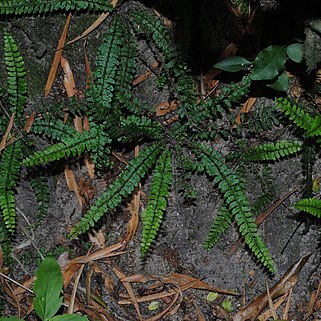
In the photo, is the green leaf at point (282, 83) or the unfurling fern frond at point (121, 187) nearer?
the unfurling fern frond at point (121, 187)

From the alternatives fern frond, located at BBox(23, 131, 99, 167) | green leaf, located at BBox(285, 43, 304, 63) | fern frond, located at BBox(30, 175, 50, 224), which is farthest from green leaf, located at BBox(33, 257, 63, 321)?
green leaf, located at BBox(285, 43, 304, 63)

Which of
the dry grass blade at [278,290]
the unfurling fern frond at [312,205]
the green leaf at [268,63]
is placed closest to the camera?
the unfurling fern frond at [312,205]

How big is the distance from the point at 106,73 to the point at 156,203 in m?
0.92

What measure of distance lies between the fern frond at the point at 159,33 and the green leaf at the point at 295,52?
738 mm

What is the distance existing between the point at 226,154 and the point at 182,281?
0.95 meters

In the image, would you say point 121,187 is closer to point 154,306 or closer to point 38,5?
point 154,306

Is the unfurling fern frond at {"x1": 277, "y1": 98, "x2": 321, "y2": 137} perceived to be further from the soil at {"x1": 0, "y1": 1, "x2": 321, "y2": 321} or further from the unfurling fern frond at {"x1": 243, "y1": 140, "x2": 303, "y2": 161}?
the soil at {"x1": 0, "y1": 1, "x2": 321, "y2": 321}

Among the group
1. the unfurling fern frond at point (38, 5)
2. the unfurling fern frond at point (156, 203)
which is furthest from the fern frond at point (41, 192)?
the unfurling fern frond at point (38, 5)

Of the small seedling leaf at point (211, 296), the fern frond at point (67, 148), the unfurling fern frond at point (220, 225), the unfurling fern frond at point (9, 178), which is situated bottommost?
the small seedling leaf at point (211, 296)

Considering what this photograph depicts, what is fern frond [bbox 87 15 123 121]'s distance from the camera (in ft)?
11.7

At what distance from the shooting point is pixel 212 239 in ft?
12.1

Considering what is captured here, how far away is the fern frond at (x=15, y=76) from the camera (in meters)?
3.65

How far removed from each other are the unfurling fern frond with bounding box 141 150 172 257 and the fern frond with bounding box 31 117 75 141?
657mm

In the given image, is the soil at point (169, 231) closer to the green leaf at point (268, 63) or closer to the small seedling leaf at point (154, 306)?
the small seedling leaf at point (154, 306)
